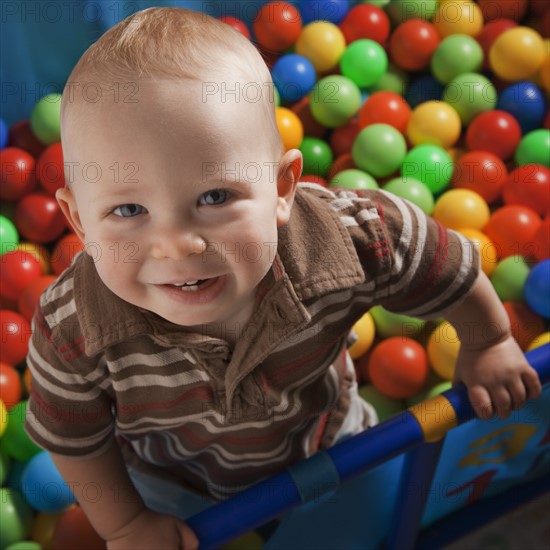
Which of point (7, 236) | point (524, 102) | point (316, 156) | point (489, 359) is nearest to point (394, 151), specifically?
point (316, 156)

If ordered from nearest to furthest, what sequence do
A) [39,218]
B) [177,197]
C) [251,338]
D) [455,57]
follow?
[177,197]
[251,338]
[39,218]
[455,57]

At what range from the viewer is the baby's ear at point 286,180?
1.93ft

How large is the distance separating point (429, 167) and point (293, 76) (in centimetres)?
28

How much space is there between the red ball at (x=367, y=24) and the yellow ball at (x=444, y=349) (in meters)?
0.57

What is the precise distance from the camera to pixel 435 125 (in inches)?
48.7

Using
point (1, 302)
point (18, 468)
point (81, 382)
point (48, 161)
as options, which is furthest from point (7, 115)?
point (81, 382)

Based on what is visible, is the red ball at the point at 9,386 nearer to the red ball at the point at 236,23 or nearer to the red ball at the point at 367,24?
the red ball at the point at 236,23

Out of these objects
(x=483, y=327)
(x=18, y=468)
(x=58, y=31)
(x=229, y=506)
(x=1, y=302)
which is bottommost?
(x=18, y=468)

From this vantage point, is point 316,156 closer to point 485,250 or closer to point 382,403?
point 485,250

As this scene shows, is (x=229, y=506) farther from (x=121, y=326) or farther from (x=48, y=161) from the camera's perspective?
(x=48, y=161)

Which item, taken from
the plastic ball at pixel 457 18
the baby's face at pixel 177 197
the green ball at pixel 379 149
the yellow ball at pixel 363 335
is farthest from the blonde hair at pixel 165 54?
the plastic ball at pixel 457 18

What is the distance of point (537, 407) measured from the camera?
829mm

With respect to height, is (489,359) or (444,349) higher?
(489,359)

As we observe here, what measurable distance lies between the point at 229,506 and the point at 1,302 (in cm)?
63
